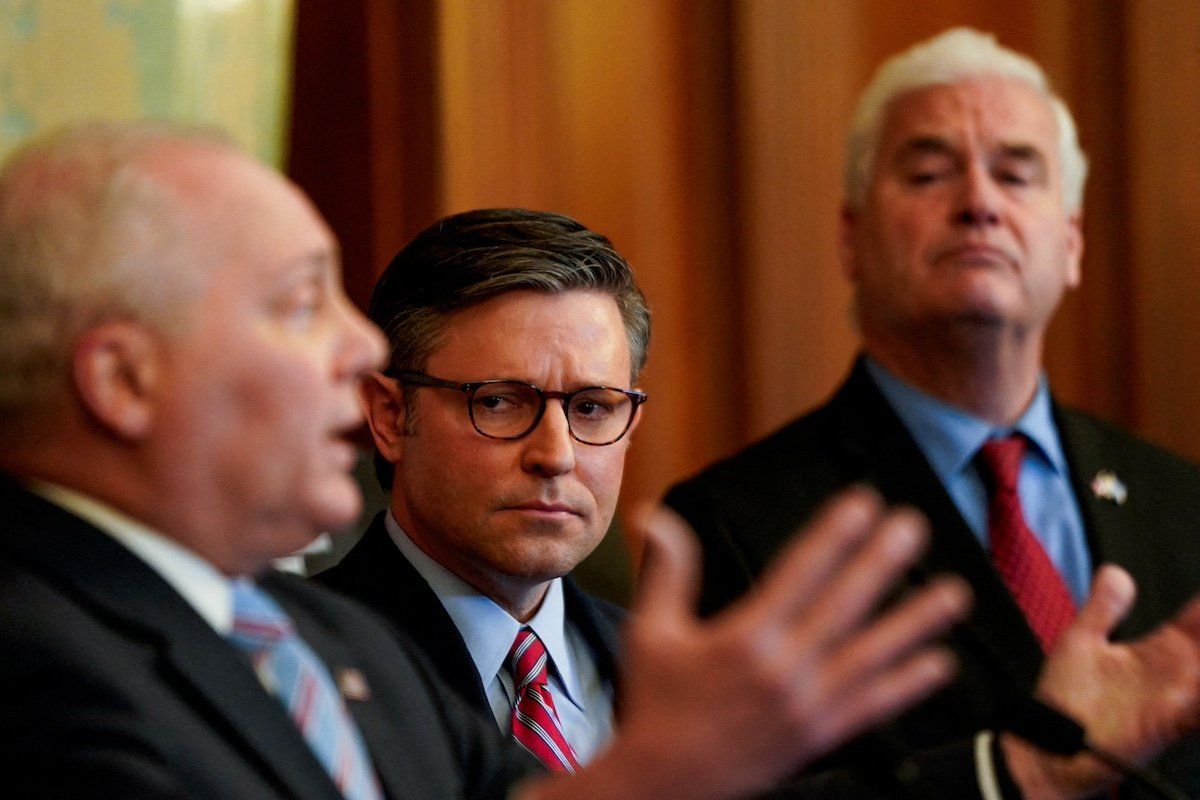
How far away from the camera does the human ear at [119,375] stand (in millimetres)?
1101

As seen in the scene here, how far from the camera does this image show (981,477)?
2.38m

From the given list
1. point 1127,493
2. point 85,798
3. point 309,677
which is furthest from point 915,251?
point 85,798

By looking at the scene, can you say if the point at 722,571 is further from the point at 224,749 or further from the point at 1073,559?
the point at 224,749

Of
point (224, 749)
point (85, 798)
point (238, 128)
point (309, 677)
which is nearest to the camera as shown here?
point (85, 798)

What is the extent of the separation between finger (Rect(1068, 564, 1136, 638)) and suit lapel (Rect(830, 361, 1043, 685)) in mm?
339

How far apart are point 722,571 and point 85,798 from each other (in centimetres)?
129

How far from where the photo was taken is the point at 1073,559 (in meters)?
2.35

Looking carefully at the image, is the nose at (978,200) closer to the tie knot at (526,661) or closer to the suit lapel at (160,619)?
the tie knot at (526,661)

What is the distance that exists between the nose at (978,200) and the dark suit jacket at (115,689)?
1.58 m

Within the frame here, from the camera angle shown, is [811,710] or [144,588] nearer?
[811,710]

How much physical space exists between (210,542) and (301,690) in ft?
0.48

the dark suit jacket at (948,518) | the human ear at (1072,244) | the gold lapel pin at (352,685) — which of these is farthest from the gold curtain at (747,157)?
the gold lapel pin at (352,685)

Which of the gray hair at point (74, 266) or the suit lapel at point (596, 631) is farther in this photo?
the suit lapel at point (596, 631)

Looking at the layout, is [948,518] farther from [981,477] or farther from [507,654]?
[507,654]
